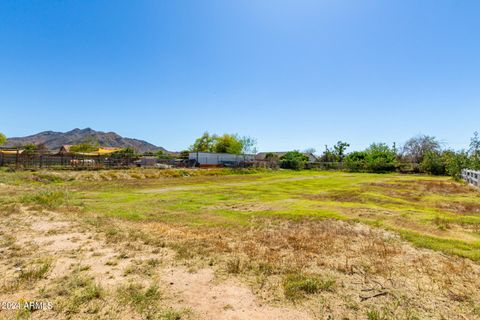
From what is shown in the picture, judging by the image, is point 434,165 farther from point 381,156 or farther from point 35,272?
point 35,272

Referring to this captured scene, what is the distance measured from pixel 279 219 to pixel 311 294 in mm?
4348

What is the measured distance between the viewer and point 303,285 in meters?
3.36

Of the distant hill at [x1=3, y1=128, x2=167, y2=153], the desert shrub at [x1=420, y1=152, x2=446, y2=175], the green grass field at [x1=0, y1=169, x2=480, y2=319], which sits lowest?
the green grass field at [x1=0, y1=169, x2=480, y2=319]

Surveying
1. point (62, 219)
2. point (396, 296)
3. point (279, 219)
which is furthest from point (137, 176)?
point (396, 296)

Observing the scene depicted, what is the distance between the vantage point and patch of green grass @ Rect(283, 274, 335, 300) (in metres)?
3.20

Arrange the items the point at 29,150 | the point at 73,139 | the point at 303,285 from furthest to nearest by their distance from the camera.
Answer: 1. the point at 73,139
2. the point at 29,150
3. the point at 303,285

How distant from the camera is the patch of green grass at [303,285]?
320cm

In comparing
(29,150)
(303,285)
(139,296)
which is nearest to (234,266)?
(303,285)

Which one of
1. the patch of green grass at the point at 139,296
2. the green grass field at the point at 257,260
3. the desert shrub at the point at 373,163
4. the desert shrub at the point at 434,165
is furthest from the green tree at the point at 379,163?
the patch of green grass at the point at 139,296

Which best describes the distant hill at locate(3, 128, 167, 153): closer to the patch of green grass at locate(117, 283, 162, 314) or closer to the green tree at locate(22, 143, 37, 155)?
the green tree at locate(22, 143, 37, 155)

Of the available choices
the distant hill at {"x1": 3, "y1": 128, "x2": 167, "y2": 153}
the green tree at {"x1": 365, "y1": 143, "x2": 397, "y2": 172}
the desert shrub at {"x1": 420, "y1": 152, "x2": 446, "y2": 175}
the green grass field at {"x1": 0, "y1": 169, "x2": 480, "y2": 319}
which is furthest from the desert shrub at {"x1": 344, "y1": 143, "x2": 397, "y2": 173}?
the distant hill at {"x1": 3, "y1": 128, "x2": 167, "y2": 153}

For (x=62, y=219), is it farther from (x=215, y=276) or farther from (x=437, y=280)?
(x=437, y=280)

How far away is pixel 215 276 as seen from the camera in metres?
3.70

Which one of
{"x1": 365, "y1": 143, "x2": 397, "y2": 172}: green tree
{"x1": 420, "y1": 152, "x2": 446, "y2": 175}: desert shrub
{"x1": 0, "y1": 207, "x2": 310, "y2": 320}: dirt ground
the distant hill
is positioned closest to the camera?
{"x1": 0, "y1": 207, "x2": 310, "y2": 320}: dirt ground
